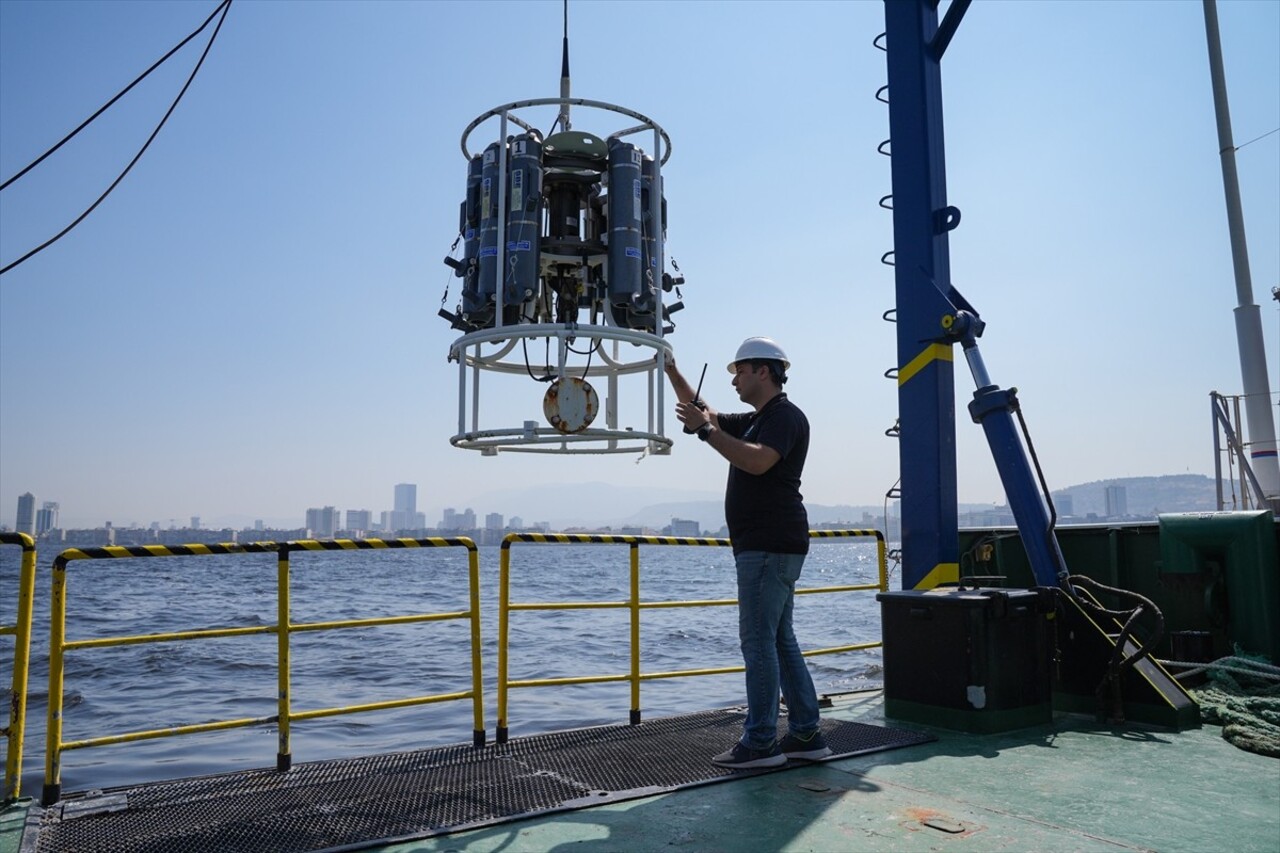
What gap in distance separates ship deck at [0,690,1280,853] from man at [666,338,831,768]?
19 cm

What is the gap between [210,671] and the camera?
12.7 metres

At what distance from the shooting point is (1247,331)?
1486 cm

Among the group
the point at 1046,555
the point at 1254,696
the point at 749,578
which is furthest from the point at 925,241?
the point at 1254,696

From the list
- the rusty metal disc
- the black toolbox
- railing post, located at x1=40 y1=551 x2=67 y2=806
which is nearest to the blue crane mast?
the black toolbox

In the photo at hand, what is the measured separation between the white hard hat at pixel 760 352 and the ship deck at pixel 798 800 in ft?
6.00

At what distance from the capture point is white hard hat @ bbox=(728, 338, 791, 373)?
4.12 meters

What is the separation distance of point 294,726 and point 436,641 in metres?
7.08

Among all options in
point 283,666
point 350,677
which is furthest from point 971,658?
point 350,677

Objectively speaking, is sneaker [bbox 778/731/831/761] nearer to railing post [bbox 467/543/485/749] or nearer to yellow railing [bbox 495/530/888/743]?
yellow railing [bbox 495/530/888/743]

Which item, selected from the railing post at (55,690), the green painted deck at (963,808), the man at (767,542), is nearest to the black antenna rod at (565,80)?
the man at (767,542)

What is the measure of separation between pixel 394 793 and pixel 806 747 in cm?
184

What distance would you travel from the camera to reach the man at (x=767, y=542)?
3.87 m

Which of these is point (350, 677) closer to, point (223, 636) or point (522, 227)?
point (223, 636)

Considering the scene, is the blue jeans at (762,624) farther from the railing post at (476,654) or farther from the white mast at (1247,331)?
the white mast at (1247,331)
